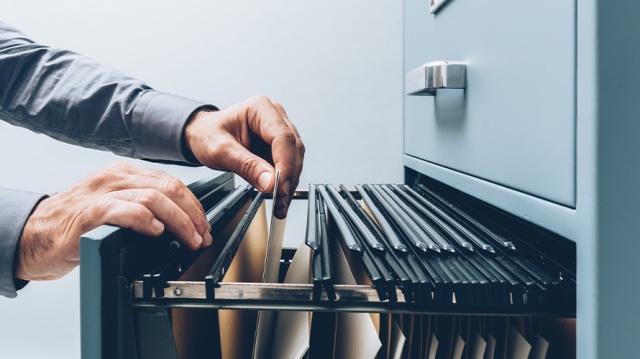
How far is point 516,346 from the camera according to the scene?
37 cm

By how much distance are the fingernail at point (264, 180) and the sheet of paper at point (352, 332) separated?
0.35 ft

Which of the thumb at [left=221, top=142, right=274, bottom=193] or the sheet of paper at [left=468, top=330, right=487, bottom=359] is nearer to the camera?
the sheet of paper at [left=468, top=330, right=487, bottom=359]

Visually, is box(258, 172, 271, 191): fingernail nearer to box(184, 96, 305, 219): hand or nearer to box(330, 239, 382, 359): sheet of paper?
box(184, 96, 305, 219): hand

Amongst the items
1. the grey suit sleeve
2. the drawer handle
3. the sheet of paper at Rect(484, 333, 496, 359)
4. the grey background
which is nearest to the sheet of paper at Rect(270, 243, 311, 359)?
the sheet of paper at Rect(484, 333, 496, 359)

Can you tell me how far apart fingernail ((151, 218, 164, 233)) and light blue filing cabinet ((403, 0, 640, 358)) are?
287 mm

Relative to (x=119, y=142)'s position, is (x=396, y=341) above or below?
below

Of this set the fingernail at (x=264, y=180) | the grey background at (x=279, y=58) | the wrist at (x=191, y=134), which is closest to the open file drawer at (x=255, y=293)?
the fingernail at (x=264, y=180)

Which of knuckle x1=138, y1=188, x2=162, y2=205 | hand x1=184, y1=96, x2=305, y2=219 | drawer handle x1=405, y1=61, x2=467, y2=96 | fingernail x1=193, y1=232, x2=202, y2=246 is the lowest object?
fingernail x1=193, y1=232, x2=202, y2=246

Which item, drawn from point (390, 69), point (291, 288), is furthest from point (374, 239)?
point (390, 69)

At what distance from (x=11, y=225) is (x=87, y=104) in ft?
1.28

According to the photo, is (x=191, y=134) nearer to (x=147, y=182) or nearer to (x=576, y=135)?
(x=147, y=182)

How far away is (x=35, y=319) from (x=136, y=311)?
1.61 m

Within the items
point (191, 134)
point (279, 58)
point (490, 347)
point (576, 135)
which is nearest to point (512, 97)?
point (576, 135)

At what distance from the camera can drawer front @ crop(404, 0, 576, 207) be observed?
323 millimetres
